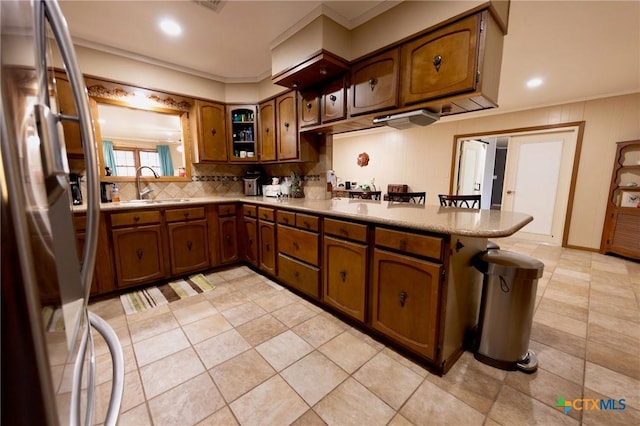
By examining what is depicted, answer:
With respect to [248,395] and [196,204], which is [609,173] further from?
[196,204]

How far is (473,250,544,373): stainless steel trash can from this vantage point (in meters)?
1.50

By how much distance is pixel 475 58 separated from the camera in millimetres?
1630

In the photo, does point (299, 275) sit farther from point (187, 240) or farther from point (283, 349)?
point (187, 240)

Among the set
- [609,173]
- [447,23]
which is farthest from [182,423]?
[609,173]

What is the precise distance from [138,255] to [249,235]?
3.73 feet

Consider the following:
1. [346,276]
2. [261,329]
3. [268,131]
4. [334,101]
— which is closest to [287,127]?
[268,131]

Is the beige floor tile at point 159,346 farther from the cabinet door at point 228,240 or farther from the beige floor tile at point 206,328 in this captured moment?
the cabinet door at point 228,240

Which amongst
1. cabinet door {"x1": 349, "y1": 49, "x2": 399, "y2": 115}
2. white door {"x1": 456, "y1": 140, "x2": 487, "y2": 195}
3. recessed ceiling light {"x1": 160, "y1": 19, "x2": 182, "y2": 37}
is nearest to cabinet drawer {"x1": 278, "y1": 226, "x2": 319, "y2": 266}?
cabinet door {"x1": 349, "y1": 49, "x2": 399, "y2": 115}

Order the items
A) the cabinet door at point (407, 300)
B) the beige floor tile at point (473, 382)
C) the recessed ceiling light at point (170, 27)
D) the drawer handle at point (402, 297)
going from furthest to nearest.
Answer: the recessed ceiling light at point (170, 27)
the drawer handle at point (402, 297)
the cabinet door at point (407, 300)
the beige floor tile at point (473, 382)

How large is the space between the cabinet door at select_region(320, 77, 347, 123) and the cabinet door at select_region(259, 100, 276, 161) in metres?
0.91

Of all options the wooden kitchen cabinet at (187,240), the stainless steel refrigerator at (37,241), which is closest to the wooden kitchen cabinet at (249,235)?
the wooden kitchen cabinet at (187,240)

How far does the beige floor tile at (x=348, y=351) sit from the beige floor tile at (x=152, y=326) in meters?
1.26

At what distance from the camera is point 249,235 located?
310 cm

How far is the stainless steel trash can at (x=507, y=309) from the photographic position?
1.50m
